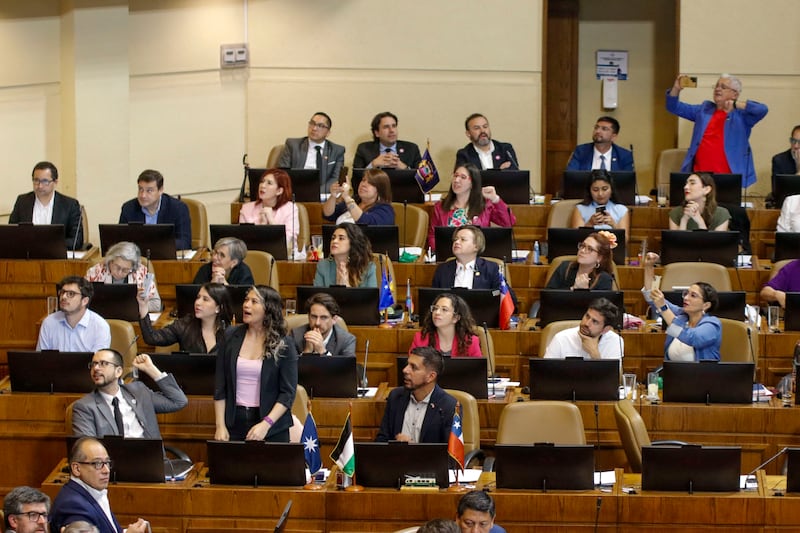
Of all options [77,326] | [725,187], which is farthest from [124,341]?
[725,187]

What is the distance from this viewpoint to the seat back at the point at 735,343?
7.93m

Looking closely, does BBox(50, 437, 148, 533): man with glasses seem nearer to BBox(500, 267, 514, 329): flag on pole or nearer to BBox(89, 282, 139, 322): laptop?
BBox(89, 282, 139, 322): laptop

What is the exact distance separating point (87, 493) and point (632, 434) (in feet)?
7.83

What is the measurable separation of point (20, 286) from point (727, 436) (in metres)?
4.02

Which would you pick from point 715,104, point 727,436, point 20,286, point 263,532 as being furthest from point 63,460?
point 715,104

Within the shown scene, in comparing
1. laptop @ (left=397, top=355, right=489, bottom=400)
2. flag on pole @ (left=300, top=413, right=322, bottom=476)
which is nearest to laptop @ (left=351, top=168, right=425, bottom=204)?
laptop @ (left=397, top=355, right=489, bottom=400)

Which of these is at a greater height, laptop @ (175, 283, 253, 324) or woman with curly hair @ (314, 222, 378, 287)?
woman with curly hair @ (314, 222, 378, 287)

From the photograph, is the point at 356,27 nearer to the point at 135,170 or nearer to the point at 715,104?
the point at 135,170

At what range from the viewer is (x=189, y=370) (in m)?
7.49

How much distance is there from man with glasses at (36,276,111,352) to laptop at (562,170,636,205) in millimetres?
3461

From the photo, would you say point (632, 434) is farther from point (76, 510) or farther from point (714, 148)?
point (714, 148)

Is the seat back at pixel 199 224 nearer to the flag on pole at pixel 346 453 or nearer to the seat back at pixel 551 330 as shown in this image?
the seat back at pixel 551 330

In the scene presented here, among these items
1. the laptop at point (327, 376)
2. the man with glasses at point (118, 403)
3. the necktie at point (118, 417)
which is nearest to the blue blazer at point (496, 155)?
the laptop at point (327, 376)

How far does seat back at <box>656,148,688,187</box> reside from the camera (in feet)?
37.0
